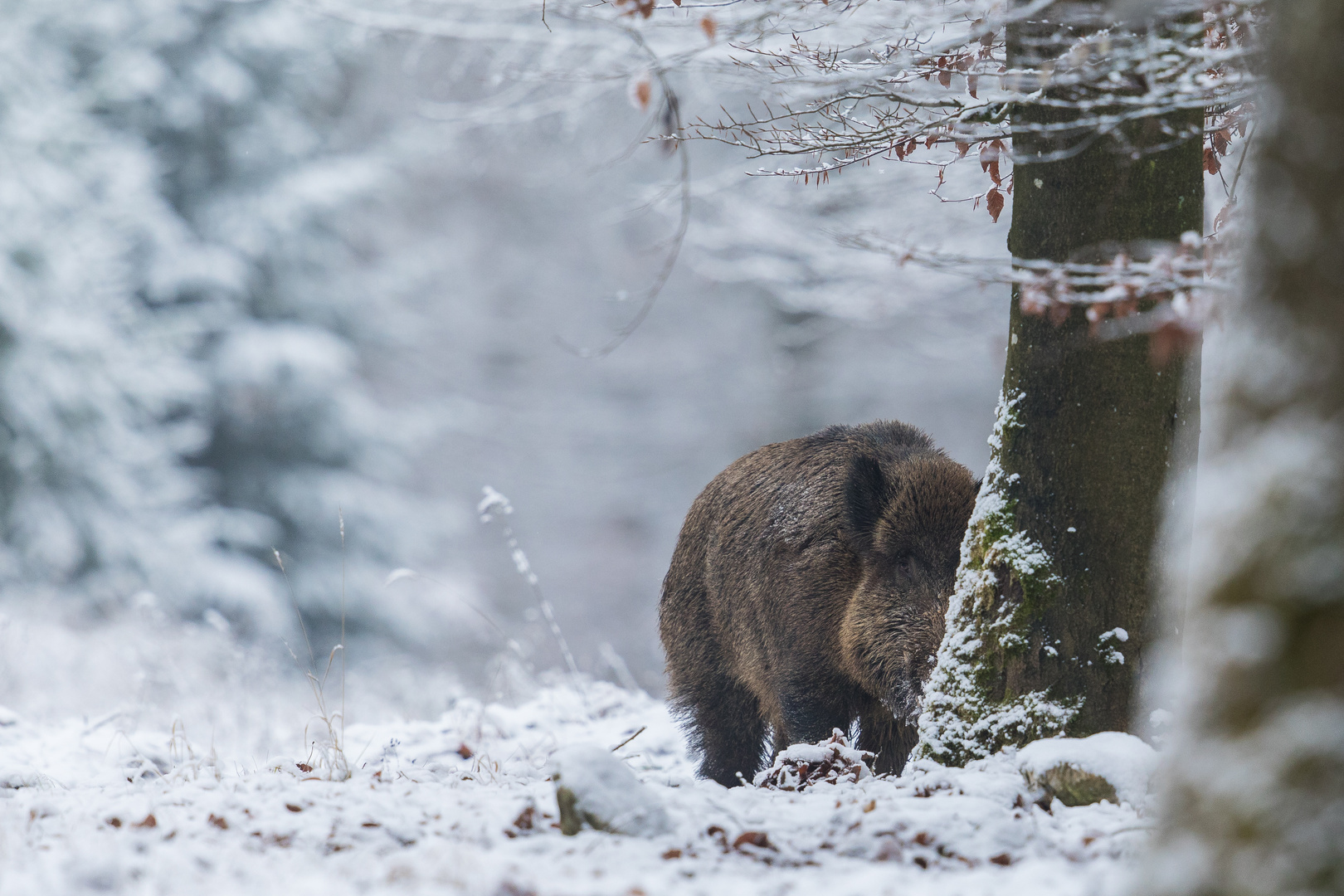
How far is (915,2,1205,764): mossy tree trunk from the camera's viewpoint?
349 cm

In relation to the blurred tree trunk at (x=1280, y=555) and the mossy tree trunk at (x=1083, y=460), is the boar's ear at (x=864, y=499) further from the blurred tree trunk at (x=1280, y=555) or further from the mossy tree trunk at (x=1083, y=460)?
the blurred tree trunk at (x=1280, y=555)

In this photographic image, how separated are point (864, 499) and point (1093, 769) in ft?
6.46

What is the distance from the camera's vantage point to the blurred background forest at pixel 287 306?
41.6 feet

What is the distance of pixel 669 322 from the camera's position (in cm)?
2538

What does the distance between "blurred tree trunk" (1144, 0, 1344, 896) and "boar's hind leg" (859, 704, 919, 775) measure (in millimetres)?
3610

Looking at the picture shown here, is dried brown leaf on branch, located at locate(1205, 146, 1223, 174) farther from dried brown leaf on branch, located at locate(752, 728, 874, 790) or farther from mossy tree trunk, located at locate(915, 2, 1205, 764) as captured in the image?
dried brown leaf on branch, located at locate(752, 728, 874, 790)

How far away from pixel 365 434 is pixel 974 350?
9.16 meters

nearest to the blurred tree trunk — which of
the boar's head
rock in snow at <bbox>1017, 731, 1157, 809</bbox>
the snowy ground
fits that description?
the snowy ground

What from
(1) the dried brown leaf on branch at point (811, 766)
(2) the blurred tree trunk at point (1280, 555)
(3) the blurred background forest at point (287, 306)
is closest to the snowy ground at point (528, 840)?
(1) the dried brown leaf on branch at point (811, 766)

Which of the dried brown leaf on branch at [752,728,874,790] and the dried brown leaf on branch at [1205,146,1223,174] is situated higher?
the dried brown leaf on branch at [1205,146,1223,174]

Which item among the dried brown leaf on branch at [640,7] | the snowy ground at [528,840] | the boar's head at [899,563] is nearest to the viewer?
the snowy ground at [528,840]

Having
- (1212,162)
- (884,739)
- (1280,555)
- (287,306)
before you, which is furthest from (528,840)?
(287,306)

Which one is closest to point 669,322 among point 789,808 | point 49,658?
point 49,658

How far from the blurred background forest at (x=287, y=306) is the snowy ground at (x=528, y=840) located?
4139 millimetres
